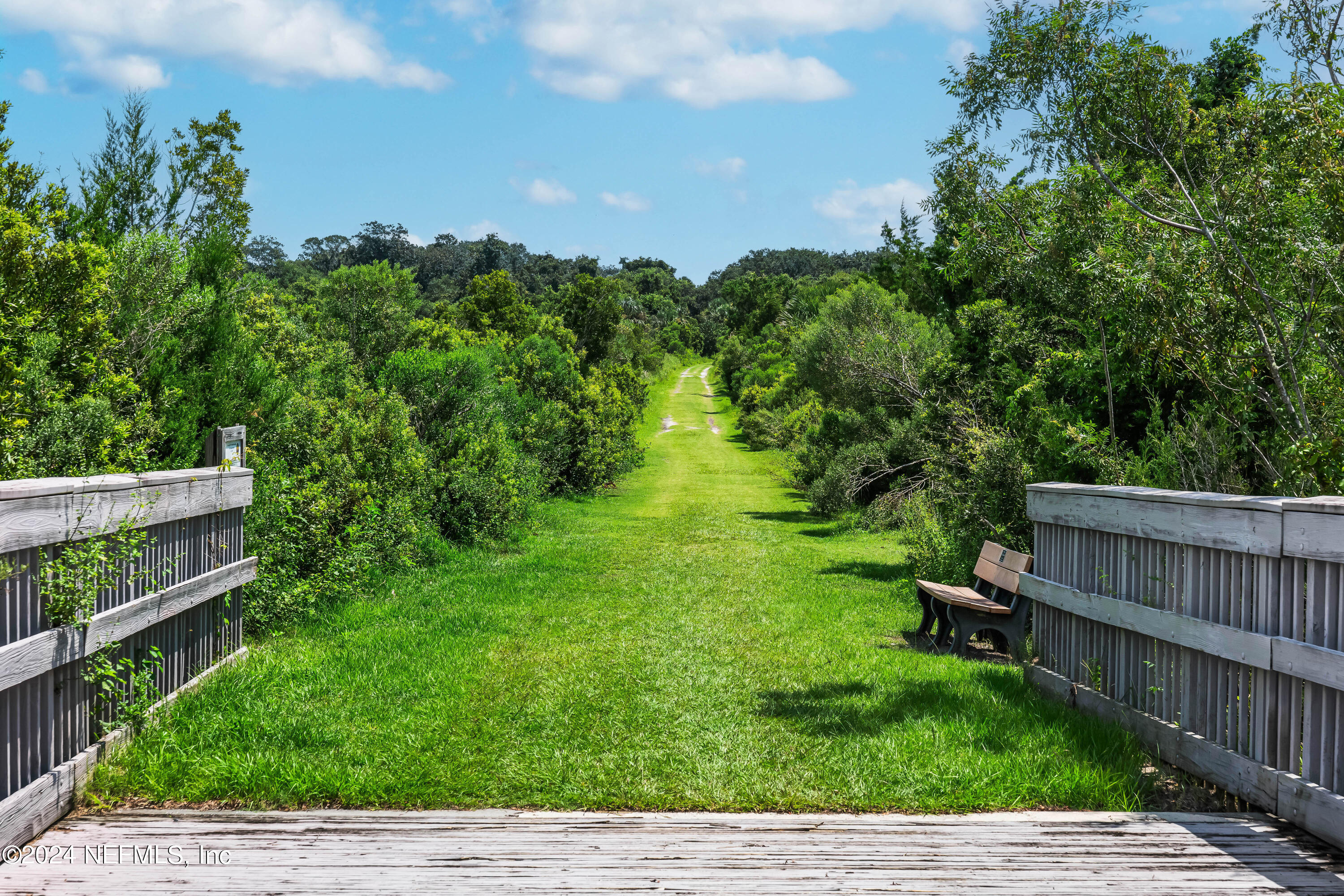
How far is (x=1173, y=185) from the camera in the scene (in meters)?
8.88

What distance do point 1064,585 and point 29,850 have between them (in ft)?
19.7

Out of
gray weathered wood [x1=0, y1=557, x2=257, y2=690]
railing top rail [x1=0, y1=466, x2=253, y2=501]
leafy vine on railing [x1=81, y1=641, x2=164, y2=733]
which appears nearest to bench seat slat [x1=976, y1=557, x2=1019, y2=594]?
gray weathered wood [x1=0, y1=557, x2=257, y2=690]

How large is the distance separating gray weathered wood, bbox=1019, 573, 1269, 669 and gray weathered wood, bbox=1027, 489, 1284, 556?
0.40 m

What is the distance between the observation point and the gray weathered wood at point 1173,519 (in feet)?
14.6

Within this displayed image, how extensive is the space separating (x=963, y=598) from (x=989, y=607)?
0.26 metres

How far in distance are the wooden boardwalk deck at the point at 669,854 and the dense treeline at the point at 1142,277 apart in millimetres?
2708

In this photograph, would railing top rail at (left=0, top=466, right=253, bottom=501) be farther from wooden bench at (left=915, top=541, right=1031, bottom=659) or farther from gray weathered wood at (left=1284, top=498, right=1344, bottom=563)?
wooden bench at (left=915, top=541, right=1031, bottom=659)

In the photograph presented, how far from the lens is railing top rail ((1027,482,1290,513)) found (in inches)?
171

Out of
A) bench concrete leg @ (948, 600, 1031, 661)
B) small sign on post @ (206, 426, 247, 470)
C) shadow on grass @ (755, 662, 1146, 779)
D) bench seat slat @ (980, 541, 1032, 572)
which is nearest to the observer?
shadow on grass @ (755, 662, 1146, 779)

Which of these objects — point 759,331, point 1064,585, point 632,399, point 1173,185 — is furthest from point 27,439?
point 759,331

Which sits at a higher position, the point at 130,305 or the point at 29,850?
the point at 130,305

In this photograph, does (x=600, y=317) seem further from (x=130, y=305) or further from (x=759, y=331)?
(x=759, y=331)

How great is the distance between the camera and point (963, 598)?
8.32 m

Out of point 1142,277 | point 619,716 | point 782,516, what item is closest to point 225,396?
point 619,716
